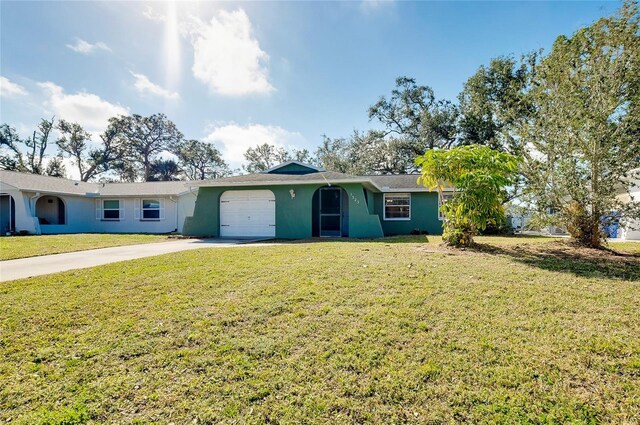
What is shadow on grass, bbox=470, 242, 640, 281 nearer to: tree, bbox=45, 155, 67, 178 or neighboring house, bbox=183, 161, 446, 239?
neighboring house, bbox=183, 161, 446, 239

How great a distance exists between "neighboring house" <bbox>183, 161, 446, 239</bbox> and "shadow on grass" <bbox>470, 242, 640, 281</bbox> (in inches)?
234

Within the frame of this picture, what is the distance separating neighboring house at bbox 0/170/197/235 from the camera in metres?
18.1

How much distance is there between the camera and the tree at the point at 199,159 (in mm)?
Result: 41500

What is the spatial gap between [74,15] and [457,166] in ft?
44.6

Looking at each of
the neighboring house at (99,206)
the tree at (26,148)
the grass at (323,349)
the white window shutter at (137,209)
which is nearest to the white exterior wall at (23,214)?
the neighboring house at (99,206)

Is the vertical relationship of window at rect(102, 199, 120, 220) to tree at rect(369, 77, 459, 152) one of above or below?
below

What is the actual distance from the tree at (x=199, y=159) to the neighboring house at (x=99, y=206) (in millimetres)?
21079

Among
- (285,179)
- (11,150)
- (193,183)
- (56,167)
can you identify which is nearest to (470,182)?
(285,179)

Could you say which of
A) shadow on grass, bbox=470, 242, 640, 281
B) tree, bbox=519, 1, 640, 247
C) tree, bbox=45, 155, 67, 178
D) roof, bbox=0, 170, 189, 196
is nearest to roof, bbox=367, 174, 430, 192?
tree, bbox=519, 1, 640, 247

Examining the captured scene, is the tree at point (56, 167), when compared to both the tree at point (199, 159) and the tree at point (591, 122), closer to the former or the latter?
the tree at point (199, 159)

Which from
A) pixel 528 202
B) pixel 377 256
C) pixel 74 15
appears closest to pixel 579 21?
pixel 528 202

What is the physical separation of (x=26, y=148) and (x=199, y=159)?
18.8m

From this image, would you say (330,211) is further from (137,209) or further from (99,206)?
(99,206)

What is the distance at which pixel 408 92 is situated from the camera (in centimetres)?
2639
